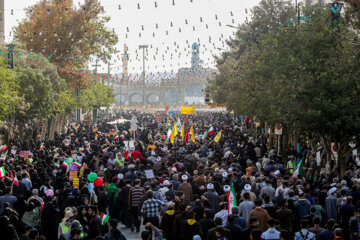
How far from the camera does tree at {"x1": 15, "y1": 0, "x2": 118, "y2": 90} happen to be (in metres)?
43.3

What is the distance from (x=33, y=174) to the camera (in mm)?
16438

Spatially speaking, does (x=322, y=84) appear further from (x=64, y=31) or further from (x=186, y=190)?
(x=64, y=31)

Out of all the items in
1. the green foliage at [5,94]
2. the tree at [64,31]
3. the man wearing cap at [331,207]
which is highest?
the tree at [64,31]

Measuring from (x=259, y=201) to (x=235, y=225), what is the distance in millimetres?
1123

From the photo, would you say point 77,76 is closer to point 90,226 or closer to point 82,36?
point 82,36

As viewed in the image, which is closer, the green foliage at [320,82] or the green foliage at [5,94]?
the green foliage at [320,82]

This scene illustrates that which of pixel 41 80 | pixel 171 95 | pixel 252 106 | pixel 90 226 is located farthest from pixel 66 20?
pixel 171 95

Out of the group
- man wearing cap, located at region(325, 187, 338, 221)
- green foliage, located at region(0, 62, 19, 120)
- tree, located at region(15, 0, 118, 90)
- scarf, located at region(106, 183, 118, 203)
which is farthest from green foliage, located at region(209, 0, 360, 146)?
tree, located at region(15, 0, 118, 90)

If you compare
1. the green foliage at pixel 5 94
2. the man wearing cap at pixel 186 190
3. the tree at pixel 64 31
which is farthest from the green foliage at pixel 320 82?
the tree at pixel 64 31

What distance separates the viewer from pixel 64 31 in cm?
4344

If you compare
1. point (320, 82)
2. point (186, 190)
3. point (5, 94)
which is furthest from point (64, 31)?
point (186, 190)

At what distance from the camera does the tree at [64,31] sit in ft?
142

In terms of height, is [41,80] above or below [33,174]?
above

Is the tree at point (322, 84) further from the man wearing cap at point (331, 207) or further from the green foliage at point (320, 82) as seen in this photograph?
the man wearing cap at point (331, 207)
